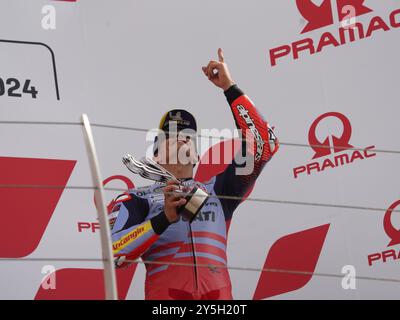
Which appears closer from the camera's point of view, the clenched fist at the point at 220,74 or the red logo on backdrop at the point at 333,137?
the clenched fist at the point at 220,74

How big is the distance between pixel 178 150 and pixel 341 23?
2.94ft

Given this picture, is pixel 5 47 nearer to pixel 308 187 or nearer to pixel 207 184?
pixel 207 184

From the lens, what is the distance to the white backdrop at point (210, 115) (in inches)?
115

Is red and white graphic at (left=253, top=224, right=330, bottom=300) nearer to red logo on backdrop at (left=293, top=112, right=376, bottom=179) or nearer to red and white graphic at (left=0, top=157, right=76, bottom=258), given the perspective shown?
red logo on backdrop at (left=293, top=112, right=376, bottom=179)

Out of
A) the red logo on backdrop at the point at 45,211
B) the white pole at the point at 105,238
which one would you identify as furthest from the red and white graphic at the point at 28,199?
the white pole at the point at 105,238

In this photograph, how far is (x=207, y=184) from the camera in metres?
2.78

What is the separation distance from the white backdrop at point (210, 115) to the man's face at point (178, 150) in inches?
8.5

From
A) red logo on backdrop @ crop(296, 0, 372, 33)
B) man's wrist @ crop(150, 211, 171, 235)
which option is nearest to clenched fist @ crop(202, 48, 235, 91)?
man's wrist @ crop(150, 211, 171, 235)

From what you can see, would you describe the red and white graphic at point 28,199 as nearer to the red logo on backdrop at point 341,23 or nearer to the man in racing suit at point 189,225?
the man in racing suit at point 189,225

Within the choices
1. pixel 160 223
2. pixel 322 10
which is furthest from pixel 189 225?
pixel 322 10

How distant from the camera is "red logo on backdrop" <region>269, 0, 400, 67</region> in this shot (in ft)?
10.7

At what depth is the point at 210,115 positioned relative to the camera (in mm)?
3082

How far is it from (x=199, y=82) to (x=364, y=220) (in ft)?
2.36

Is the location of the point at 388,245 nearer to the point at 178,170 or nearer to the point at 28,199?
the point at 178,170
